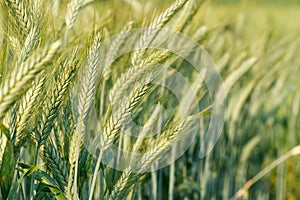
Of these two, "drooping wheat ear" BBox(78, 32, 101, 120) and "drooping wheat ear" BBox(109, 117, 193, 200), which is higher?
"drooping wheat ear" BBox(78, 32, 101, 120)

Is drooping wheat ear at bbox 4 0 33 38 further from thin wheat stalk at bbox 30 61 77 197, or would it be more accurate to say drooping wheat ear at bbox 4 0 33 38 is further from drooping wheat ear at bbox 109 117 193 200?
drooping wheat ear at bbox 109 117 193 200

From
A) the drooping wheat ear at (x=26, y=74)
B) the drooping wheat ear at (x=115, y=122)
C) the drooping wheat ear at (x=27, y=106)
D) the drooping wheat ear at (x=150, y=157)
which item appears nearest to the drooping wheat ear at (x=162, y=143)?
the drooping wheat ear at (x=150, y=157)

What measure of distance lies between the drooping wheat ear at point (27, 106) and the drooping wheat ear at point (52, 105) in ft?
0.13

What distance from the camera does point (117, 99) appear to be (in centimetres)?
104

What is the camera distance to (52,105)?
97 centimetres

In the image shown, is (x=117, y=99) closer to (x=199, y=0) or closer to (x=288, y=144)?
(x=199, y=0)

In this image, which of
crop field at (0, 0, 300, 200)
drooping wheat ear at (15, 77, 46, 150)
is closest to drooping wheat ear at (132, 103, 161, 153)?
crop field at (0, 0, 300, 200)

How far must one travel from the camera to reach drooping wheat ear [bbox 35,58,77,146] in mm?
959

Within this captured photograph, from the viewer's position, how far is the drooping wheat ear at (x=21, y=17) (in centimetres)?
98

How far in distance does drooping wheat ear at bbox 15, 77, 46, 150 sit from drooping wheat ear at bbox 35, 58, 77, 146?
4 cm

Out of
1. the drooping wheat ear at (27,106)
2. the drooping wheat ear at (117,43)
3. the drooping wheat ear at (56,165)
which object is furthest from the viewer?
the drooping wheat ear at (117,43)

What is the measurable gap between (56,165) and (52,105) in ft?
0.39

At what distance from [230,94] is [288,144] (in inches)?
15.0

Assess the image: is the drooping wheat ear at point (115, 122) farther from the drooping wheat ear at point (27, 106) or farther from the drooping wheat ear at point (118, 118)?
the drooping wheat ear at point (27, 106)
